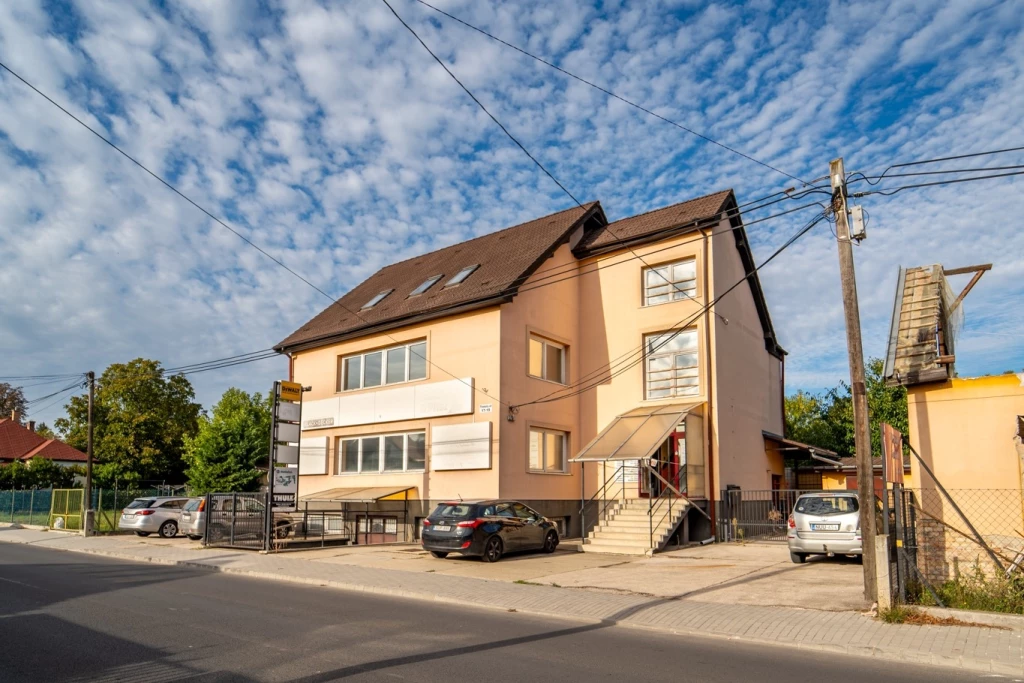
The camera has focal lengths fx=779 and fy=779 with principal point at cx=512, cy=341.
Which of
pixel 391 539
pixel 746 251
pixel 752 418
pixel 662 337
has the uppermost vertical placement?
pixel 746 251

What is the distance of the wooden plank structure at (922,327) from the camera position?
39.1 ft

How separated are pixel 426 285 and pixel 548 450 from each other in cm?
731

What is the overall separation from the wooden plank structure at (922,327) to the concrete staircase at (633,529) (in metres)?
8.81

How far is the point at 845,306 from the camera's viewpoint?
1168 cm

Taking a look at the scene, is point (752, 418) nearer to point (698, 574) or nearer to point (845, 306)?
point (698, 574)

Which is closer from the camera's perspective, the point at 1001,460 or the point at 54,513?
the point at 1001,460

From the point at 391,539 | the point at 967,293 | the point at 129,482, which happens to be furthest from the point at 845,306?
the point at 129,482

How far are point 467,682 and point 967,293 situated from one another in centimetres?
1091

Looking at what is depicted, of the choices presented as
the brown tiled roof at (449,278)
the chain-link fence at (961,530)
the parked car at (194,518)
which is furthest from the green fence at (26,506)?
the chain-link fence at (961,530)

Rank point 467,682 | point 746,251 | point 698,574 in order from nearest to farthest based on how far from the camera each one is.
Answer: point 467,682 < point 698,574 < point 746,251

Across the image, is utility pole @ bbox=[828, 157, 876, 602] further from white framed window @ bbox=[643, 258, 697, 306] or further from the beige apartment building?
white framed window @ bbox=[643, 258, 697, 306]

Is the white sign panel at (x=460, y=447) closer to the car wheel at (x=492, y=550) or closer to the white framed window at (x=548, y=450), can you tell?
the white framed window at (x=548, y=450)

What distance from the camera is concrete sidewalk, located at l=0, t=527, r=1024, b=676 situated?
8312mm

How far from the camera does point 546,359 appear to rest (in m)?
25.1
